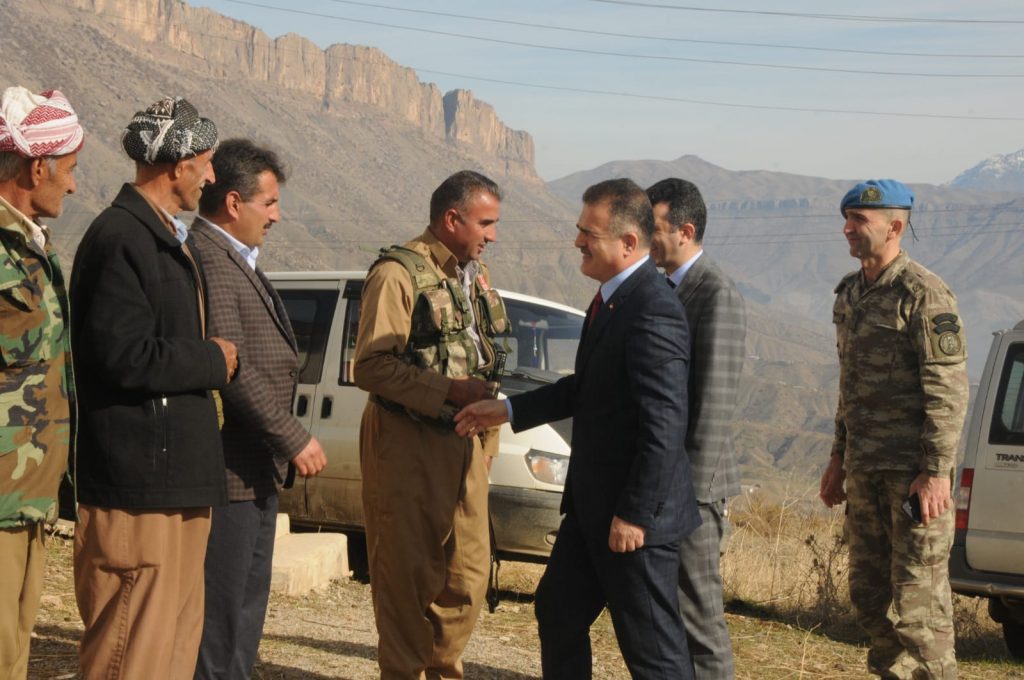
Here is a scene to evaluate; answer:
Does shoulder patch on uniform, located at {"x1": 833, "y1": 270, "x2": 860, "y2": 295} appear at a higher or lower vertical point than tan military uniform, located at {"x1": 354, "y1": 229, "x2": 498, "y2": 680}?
higher

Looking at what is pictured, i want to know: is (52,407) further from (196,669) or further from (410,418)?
(410,418)

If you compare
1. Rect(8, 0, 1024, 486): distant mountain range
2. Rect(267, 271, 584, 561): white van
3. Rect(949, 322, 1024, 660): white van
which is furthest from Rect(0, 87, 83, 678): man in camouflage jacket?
Rect(8, 0, 1024, 486): distant mountain range

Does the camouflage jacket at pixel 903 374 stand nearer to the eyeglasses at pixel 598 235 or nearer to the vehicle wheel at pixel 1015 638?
the eyeglasses at pixel 598 235

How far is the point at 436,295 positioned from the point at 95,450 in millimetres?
1661

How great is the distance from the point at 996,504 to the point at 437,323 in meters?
4.18

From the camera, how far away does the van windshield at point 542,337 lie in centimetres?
790

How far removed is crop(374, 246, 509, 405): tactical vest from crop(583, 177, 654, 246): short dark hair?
34.5 inches

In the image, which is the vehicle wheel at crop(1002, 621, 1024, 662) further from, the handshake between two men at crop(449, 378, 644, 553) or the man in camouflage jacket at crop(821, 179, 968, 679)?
the handshake between two men at crop(449, 378, 644, 553)

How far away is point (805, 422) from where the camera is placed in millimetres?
132250

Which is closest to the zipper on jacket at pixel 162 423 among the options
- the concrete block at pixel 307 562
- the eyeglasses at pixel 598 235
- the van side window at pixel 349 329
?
the eyeglasses at pixel 598 235

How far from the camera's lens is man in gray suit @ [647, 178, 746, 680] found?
437 cm

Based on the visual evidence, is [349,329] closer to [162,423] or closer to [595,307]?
[595,307]

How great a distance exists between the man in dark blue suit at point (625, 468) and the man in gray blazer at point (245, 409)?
936 millimetres

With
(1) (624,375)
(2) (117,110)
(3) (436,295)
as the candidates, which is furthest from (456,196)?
(2) (117,110)
